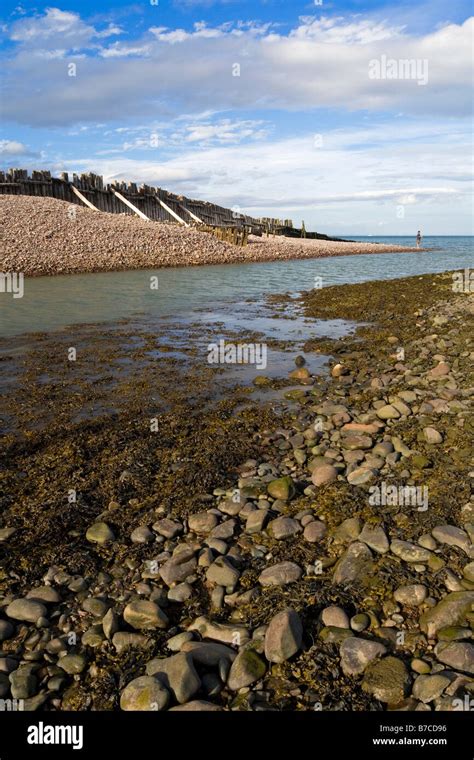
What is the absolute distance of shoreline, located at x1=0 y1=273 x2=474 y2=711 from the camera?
10.3ft

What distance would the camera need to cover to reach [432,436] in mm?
6230

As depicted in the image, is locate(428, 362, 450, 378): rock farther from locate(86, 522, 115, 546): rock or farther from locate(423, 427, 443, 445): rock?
locate(86, 522, 115, 546): rock

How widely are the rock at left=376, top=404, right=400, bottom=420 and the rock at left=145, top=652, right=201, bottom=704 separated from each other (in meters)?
4.78

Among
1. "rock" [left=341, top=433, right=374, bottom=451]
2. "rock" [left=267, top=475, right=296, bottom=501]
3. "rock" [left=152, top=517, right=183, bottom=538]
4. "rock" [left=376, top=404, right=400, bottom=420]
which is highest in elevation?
"rock" [left=376, top=404, right=400, bottom=420]

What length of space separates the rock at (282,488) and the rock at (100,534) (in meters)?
1.68

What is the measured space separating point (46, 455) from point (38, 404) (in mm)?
2144

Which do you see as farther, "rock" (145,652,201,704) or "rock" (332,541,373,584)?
"rock" (332,541,373,584)

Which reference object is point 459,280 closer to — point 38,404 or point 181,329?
point 181,329

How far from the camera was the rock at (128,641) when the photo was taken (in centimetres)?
347

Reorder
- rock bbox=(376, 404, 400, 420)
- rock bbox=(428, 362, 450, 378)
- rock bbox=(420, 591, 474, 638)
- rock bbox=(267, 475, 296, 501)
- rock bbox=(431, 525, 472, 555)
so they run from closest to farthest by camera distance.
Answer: rock bbox=(420, 591, 474, 638), rock bbox=(431, 525, 472, 555), rock bbox=(267, 475, 296, 501), rock bbox=(376, 404, 400, 420), rock bbox=(428, 362, 450, 378)

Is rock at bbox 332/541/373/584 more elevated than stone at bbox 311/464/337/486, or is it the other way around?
stone at bbox 311/464/337/486

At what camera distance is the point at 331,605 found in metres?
3.70

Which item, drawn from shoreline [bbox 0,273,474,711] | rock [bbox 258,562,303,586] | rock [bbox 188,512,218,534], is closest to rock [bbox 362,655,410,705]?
shoreline [bbox 0,273,474,711]
